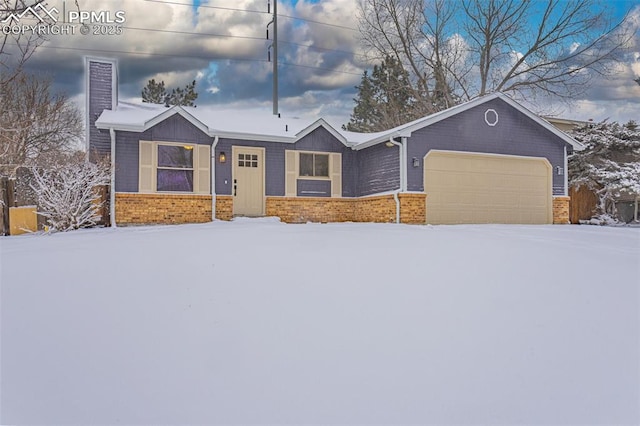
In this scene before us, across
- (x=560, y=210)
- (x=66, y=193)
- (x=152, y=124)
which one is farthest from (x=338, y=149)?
(x=66, y=193)

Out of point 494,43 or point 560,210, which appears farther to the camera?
point 494,43

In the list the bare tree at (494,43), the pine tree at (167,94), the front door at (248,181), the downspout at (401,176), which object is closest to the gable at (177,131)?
the front door at (248,181)

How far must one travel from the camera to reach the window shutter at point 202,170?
12617 millimetres

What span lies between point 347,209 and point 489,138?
468 cm

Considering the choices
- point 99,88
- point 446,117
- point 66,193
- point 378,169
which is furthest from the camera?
point 378,169

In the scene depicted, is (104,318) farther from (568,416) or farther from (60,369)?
(568,416)

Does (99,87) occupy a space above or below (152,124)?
above

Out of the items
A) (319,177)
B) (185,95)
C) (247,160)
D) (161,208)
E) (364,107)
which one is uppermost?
(185,95)

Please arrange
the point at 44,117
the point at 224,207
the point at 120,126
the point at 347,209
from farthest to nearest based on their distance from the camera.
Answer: the point at 44,117 < the point at 347,209 < the point at 224,207 < the point at 120,126

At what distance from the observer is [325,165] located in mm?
14266

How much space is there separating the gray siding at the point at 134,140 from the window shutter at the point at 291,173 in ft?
9.25

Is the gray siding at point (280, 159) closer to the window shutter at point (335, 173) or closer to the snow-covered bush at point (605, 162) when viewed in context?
the window shutter at point (335, 173)

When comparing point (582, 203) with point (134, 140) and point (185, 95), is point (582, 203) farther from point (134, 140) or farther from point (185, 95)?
point (185, 95)

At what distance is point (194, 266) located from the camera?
209 inches
